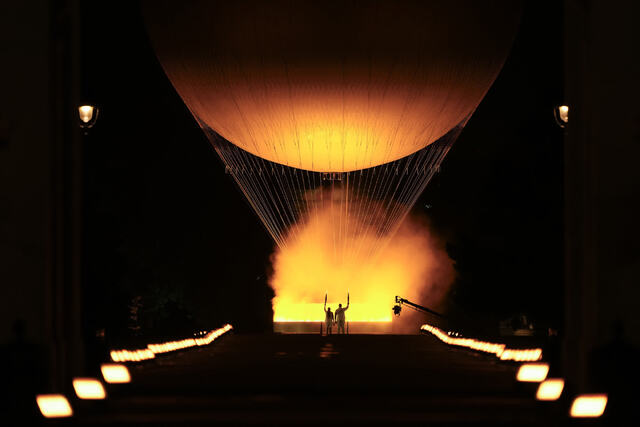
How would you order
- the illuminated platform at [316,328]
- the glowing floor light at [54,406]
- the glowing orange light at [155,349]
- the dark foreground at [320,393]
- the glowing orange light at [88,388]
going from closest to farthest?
the glowing floor light at [54,406] < the glowing orange light at [88,388] < the dark foreground at [320,393] < the glowing orange light at [155,349] < the illuminated platform at [316,328]

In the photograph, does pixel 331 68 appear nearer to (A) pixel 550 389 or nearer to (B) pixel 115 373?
(B) pixel 115 373

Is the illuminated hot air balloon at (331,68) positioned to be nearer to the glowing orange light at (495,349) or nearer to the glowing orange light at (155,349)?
the glowing orange light at (155,349)

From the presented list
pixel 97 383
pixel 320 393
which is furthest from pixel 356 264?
pixel 97 383

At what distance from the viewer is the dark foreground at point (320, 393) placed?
57.7 ft

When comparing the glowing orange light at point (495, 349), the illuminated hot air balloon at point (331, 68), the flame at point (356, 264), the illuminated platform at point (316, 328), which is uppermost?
the illuminated hot air balloon at point (331, 68)

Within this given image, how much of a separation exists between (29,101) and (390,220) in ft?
168

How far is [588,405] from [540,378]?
5.35 metres

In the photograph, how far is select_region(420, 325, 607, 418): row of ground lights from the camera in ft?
48.1

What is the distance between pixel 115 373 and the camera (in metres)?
19.8

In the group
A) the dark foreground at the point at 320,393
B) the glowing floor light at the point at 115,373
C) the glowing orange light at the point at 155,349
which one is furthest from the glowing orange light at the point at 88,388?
the glowing orange light at the point at 155,349

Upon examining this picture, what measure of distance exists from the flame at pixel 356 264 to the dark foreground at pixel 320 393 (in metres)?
35.8

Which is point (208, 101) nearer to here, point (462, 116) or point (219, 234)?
point (462, 116)

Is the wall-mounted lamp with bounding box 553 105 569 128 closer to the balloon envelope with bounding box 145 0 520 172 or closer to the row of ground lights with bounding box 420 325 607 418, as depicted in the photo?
the balloon envelope with bounding box 145 0 520 172

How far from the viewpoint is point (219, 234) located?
68750mm
